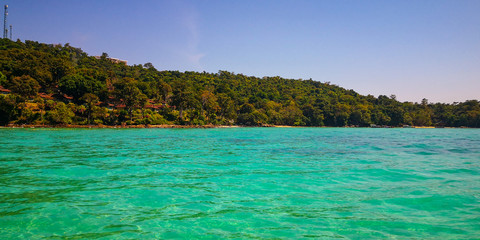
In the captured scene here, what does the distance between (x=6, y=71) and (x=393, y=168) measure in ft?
363

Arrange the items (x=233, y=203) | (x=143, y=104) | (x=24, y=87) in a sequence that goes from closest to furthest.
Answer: (x=233, y=203) < (x=24, y=87) < (x=143, y=104)

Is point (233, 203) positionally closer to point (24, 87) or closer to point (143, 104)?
point (24, 87)

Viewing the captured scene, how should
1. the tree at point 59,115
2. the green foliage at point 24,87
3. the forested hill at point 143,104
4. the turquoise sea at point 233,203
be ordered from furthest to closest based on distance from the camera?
the forested hill at point 143,104 < the tree at point 59,115 < the green foliage at point 24,87 < the turquoise sea at point 233,203

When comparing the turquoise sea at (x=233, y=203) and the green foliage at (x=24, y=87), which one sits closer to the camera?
the turquoise sea at (x=233, y=203)

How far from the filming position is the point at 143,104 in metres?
85.8

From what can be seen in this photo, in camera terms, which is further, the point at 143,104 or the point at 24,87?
the point at 143,104

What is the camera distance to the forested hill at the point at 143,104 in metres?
71.2

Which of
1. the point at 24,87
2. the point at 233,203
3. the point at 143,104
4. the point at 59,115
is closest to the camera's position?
the point at 233,203

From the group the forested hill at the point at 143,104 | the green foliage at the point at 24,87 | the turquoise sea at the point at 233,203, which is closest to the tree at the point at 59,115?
the forested hill at the point at 143,104

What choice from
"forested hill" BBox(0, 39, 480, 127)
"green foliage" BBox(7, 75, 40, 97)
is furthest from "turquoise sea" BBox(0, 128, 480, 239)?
"forested hill" BBox(0, 39, 480, 127)

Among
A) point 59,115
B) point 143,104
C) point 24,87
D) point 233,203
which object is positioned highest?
point 24,87

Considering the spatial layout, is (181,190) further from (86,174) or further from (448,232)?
(448,232)

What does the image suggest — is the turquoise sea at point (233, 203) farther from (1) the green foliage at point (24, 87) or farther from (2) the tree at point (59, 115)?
(1) the green foliage at point (24, 87)

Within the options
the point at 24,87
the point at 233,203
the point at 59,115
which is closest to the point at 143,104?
the point at 59,115
